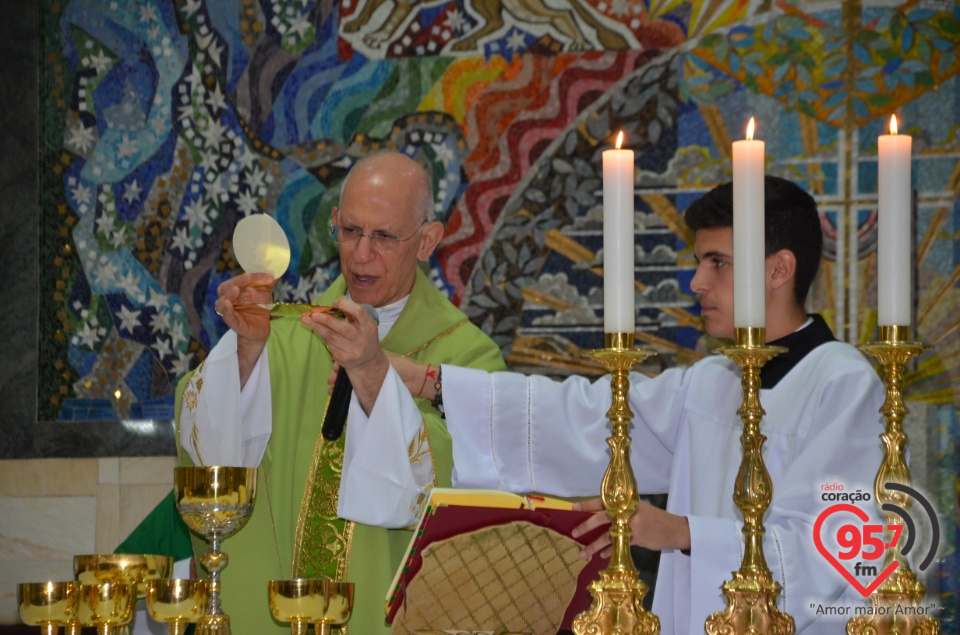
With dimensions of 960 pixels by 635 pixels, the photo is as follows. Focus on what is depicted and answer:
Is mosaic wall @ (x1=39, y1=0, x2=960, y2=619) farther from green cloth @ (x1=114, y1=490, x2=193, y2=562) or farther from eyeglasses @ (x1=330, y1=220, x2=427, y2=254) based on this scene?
eyeglasses @ (x1=330, y1=220, x2=427, y2=254)

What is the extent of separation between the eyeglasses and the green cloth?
122cm

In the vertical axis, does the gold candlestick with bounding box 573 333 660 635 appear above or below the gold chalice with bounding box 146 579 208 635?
above

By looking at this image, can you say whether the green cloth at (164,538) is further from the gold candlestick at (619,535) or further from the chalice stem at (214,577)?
the gold candlestick at (619,535)

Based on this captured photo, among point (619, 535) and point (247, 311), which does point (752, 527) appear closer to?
point (619, 535)

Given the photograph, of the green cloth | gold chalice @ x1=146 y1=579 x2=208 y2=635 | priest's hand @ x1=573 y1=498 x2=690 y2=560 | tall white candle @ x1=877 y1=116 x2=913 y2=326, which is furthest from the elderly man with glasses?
tall white candle @ x1=877 y1=116 x2=913 y2=326

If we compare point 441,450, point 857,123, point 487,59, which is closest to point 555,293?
point 487,59

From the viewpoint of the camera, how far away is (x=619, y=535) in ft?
6.80

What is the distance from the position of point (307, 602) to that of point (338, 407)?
1022 mm

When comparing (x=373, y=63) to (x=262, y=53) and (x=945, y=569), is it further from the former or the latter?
(x=945, y=569)

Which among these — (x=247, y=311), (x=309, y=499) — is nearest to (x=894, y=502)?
(x=247, y=311)

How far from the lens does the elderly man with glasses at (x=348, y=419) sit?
3221mm

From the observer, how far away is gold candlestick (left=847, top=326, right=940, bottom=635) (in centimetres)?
205

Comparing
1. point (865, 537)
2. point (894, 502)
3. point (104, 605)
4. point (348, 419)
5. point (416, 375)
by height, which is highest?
point (416, 375)

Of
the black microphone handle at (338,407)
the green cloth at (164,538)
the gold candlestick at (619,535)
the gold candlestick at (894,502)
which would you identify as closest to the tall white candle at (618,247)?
the gold candlestick at (619,535)
